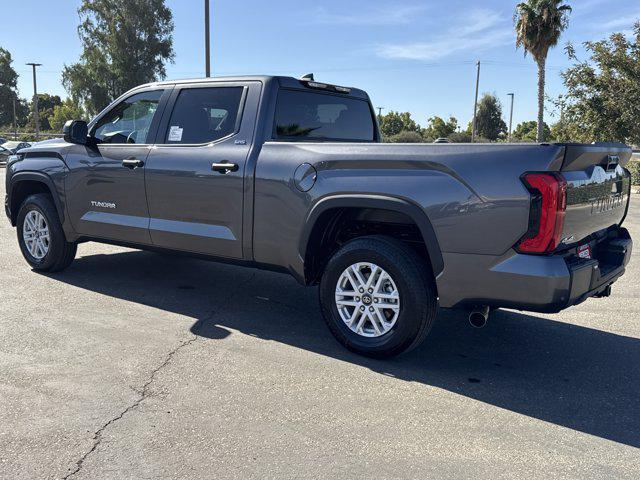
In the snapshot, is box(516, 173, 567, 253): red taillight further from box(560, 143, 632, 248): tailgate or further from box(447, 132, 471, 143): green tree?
box(447, 132, 471, 143): green tree

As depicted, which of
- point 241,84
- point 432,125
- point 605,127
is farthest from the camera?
point 432,125

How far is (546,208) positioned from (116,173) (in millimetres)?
3825

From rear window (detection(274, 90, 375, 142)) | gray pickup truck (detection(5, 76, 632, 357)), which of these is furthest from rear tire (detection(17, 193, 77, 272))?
rear window (detection(274, 90, 375, 142))

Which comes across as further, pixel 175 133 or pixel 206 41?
pixel 206 41

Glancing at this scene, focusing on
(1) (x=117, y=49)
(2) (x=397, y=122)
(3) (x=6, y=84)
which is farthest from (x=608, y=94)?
A: (3) (x=6, y=84)

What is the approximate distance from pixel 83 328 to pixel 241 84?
231cm

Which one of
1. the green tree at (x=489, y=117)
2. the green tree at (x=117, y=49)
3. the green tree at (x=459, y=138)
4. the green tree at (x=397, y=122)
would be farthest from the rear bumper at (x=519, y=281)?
the green tree at (x=397, y=122)

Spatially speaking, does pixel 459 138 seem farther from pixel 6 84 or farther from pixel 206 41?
pixel 6 84

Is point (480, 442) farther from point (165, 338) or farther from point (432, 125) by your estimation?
point (432, 125)

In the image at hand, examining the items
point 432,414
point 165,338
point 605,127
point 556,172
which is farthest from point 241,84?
point 605,127

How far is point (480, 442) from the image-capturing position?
2.98 metres

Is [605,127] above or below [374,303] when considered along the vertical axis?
above

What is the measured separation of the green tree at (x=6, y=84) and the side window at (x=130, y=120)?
86.7 m

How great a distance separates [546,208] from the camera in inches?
129
